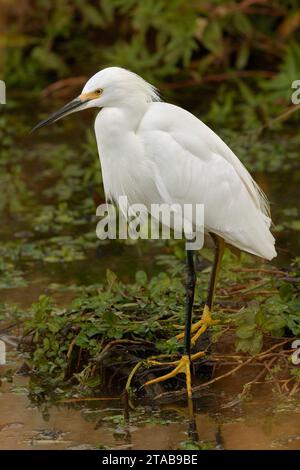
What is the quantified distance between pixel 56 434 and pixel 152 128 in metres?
1.16

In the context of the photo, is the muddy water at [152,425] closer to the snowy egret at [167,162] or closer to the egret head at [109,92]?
the snowy egret at [167,162]

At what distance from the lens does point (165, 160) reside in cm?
397

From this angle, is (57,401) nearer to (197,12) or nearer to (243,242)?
(243,242)

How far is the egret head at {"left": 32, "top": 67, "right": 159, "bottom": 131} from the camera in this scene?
12.8 feet

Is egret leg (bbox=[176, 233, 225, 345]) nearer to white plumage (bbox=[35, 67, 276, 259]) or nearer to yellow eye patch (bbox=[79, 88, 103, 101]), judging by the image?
white plumage (bbox=[35, 67, 276, 259])

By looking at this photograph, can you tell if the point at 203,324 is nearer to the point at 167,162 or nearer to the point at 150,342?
the point at 150,342

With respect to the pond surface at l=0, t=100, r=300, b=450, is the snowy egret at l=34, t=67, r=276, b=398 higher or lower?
higher

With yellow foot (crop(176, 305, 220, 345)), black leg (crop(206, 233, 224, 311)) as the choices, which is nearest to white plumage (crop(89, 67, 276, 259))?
black leg (crop(206, 233, 224, 311))

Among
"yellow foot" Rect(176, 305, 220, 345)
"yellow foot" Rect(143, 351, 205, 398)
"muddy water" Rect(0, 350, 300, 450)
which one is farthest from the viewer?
"yellow foot" Rect(176, 305, 220, 345)

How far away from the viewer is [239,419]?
145 inches

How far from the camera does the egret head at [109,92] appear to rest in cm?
391
